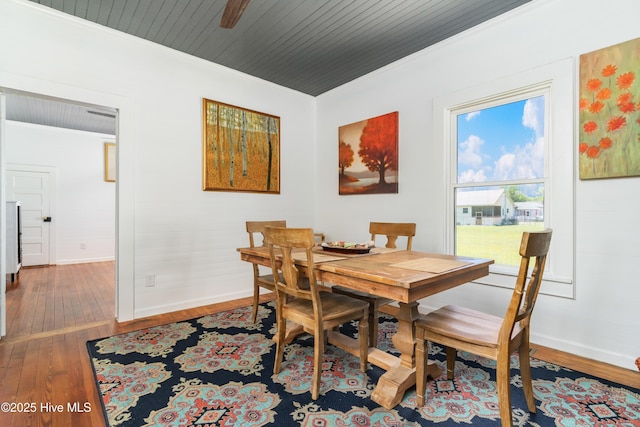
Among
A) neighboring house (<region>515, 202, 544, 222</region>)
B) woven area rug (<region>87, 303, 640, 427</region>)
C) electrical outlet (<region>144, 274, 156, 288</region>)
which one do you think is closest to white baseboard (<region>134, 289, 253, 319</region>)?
electrical outlet (<region>144, 274, 156, 288</region>)

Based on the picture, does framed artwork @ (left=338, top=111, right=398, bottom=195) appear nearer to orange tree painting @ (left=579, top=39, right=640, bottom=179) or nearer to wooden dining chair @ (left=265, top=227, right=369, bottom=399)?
orange tree painting @ (left=579, top=39, right=640, bottom=179)

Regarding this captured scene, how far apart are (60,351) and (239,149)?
8.09ft

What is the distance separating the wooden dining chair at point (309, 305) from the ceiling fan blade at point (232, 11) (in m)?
1.30

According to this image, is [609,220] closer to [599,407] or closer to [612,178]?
[612,178]

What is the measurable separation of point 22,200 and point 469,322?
24.3ft

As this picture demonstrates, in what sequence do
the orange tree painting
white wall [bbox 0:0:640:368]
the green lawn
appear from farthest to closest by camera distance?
the green lawn
white wall [bbox 0:0:640:368]
the orange tree painting

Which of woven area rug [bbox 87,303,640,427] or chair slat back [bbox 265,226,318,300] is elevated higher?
chair slat back [bbox 265,226,318,300]

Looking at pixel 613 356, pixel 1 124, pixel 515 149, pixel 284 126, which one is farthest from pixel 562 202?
pixel 1 124

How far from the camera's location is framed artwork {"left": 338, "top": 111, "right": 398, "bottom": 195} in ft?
11.1

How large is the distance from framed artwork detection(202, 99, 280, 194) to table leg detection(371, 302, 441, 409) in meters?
2.56

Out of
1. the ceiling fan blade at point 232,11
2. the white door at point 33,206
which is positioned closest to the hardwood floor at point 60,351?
the white door at point 33,206

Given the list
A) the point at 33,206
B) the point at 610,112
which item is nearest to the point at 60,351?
the point at 610,112

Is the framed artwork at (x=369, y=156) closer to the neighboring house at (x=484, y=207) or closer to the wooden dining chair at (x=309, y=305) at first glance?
the neighboring house at (x=484, y=207)

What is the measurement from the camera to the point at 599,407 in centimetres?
161
